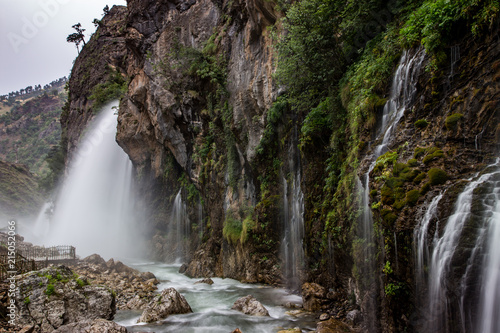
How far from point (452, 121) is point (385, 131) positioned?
178 cm

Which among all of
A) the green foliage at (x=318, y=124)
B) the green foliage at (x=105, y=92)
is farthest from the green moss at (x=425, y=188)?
the green foliage at (x=105, y=92)

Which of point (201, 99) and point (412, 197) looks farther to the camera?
point (201, 99)

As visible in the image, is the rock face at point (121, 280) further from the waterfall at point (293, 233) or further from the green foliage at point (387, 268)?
the green foliage at point (387, 268)

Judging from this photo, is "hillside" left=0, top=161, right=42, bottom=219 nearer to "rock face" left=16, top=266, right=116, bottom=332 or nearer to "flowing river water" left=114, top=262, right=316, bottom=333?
"flowing river water" left=114, top=262, right=316, bottom=333

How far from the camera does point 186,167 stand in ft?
75.4

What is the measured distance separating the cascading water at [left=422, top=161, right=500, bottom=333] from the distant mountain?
3929 inches

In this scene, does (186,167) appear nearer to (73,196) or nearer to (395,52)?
(395,52)

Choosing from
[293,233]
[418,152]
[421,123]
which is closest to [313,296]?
[293,233]

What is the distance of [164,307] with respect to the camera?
10047mm

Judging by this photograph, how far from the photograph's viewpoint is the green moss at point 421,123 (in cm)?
674

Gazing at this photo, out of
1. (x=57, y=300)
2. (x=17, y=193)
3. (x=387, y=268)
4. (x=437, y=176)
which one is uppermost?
(x=17, y=193)

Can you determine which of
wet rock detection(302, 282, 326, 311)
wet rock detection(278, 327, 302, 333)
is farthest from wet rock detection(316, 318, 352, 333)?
wet rock detection(302, 282, 326, 311)

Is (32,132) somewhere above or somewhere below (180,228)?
above

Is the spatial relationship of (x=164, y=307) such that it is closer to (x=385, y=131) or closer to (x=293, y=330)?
(x=293, y=330)
